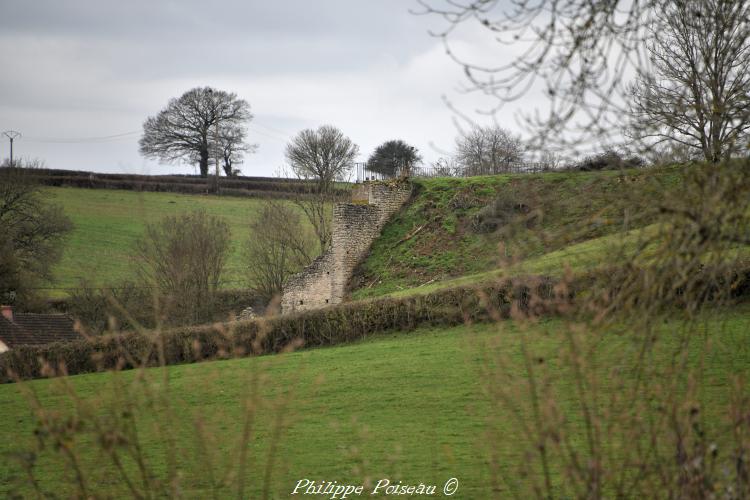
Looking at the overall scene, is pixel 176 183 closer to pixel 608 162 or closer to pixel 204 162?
pixel 204 162

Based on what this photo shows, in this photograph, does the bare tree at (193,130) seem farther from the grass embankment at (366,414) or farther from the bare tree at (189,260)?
the grass embankment at (366,414)

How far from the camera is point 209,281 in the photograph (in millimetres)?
38969

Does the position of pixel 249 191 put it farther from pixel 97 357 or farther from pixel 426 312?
pixel 97 357

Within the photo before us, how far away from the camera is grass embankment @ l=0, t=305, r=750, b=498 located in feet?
34.4

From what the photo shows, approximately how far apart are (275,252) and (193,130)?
32006 millimetres

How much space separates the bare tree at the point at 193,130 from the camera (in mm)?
67688

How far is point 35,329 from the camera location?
32906 millimetres

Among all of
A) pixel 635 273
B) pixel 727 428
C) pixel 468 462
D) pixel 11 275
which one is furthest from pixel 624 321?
pixel 11 275

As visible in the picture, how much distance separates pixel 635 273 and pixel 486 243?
3.26 feet

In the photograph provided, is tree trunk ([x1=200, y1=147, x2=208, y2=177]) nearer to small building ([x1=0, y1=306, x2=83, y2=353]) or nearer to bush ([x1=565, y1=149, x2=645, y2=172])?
small building ([x1=0, y1=306, x2=83, y2=353])

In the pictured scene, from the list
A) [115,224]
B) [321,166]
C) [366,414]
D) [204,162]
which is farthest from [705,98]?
[204,162]

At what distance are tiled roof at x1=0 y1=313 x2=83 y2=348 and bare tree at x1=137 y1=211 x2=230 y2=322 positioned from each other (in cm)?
362

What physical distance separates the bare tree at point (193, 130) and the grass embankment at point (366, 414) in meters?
46.8

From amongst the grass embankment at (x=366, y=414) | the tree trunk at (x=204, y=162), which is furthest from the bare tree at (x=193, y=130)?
the grass embankment at (x=366, y=414)
